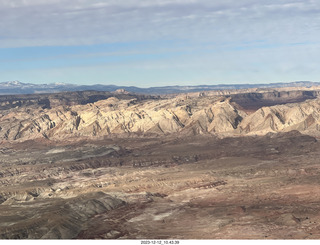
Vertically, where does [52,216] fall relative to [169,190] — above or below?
above

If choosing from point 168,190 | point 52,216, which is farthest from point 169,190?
point 52,216

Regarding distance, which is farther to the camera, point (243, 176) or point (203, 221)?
point (243, 176)

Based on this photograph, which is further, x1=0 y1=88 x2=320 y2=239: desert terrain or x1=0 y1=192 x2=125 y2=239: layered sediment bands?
x1=0 y1=88 x2=320 y2=239: desert terrain

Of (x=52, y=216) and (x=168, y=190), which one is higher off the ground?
(x=52, y=216)

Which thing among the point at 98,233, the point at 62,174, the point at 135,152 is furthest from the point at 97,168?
the point at 98,233

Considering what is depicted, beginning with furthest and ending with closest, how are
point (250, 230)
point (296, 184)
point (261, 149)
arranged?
point (261, 149) → point (296, 184) → point (250, 230)

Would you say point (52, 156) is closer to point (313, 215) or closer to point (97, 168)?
point (97, 168)

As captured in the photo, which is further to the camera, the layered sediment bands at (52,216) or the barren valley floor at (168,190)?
the barren valley floor at (168,190)

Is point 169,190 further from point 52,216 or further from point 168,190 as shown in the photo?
point 52,216

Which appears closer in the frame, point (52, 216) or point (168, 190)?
point (52, 216)

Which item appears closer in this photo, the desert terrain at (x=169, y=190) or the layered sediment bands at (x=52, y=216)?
the layered sediment bands at (x=52, y=216)

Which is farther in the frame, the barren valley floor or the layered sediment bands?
the barren valley floor
